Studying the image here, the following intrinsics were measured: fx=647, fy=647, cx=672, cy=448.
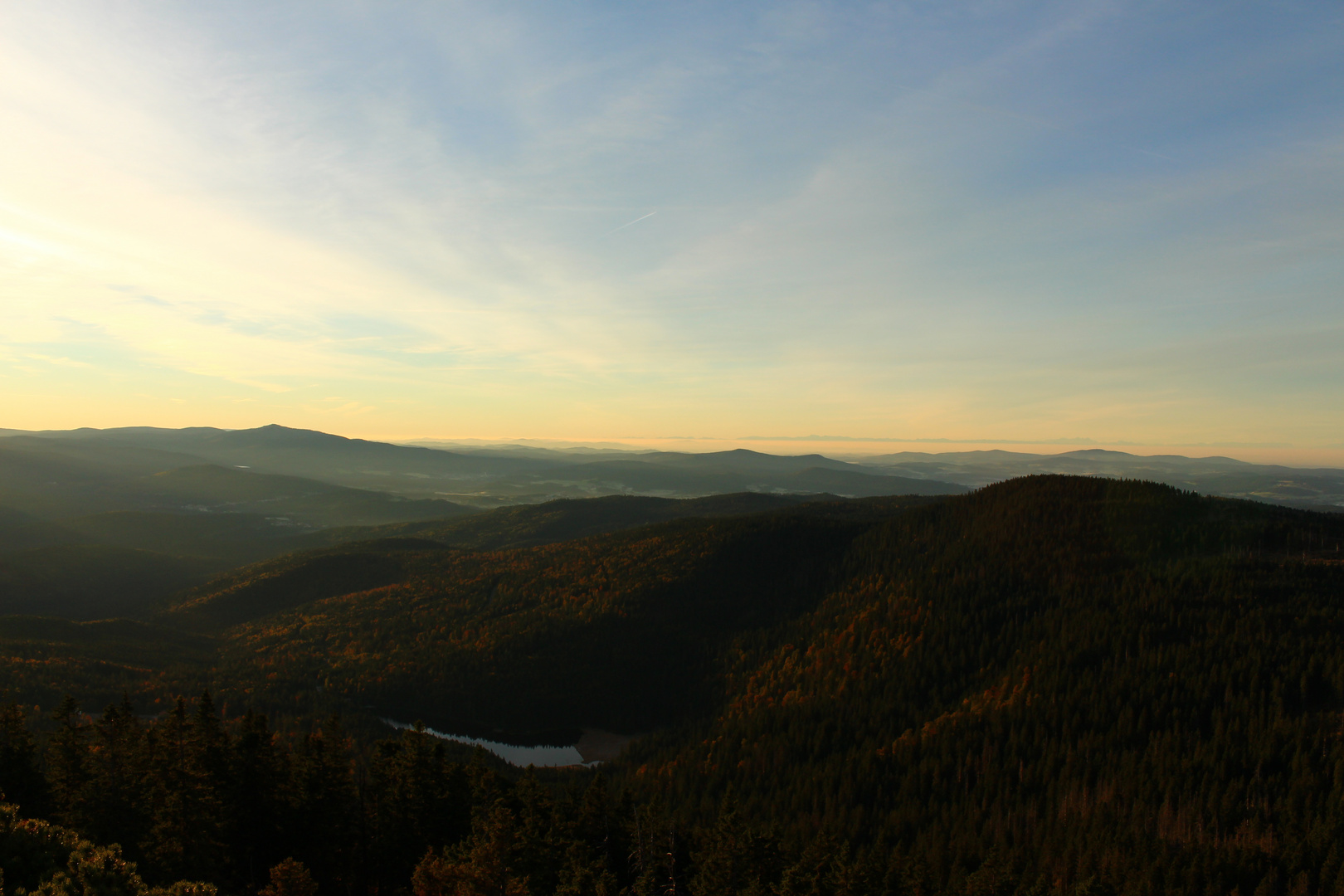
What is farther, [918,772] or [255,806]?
[918,772]

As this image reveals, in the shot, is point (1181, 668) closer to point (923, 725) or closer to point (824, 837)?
point (923, 725)

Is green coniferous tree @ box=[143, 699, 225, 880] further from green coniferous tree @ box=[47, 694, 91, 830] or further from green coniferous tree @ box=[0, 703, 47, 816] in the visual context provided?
green coniferous tree @ box=[0, 703, 47, 816]

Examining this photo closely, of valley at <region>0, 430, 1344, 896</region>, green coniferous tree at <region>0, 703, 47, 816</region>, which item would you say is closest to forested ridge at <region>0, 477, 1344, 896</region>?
green coniferous tree at <region>0, 703, 47, 816</region>

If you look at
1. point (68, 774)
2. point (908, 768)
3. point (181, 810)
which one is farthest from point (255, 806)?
point (908, 768)

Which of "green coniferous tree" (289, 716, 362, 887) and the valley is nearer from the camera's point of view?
the valley

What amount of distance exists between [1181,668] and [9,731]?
191 meters

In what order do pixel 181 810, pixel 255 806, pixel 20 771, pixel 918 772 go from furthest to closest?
pixel 918 772 → pixel 255 806 → pixel 20 771 → pixel 181 810

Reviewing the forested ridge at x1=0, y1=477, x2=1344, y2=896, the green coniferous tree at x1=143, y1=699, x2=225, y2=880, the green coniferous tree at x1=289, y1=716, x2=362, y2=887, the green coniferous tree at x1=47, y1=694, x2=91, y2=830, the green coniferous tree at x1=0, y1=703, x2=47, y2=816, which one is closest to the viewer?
the green coniferous tree at x1=143, y1=699, x2=225, y2=880

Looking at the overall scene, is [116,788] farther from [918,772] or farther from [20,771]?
[918,772]

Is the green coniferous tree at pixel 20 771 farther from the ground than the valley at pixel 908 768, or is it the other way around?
the green coniferous tree at pixel 20 771

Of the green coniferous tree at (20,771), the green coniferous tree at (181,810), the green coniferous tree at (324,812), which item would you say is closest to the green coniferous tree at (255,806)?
the green coniferous tree at (324,812)

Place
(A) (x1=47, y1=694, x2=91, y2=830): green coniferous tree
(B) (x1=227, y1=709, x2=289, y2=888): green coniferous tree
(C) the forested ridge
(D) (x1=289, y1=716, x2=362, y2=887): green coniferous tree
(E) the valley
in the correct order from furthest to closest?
(D) (x1=289, y1=716, x2=362, y2=887): green coniferous tree → (B) (x1=227, y1=709, x2=289, y2=888): green coniferous tree → (E) the valley → (C) the forested ridge → (A) (x1=47, y1=694, x2=91, y2=830): green coniferous tree

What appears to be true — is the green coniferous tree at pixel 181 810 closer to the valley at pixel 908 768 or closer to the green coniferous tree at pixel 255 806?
the valley at pixel 908 768

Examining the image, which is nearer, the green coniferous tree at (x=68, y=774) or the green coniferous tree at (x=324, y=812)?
the green coniferous tree at (x=68, y=774)
